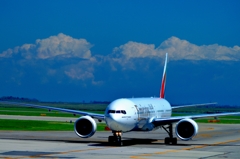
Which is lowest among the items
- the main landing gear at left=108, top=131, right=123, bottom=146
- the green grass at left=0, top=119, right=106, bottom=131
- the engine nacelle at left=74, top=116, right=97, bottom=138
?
the main landing gear at left=108, top=131, right=123, bottom=146

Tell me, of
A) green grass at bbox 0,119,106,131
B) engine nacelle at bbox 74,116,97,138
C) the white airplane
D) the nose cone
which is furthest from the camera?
green grass at bbox 0,119,106,131

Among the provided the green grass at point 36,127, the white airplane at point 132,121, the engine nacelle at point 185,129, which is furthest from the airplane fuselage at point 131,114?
the green grass at point 36,127

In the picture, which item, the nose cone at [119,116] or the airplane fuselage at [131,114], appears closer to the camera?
the nose cone at [119,116]

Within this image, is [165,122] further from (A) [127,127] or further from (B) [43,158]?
(B) [43,158]

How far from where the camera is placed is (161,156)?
33.5m

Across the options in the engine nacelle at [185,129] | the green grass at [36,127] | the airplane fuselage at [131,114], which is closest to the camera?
the airplane fuselage at [131,114]

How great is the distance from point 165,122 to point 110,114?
19.7 feet

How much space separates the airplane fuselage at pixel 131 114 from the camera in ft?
131

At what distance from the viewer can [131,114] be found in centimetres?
4103

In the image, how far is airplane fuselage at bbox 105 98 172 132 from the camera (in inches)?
1571

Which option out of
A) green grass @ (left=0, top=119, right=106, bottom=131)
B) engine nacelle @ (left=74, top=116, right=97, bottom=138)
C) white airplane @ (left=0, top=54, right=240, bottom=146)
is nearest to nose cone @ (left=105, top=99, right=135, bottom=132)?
white airplane @ (left=0, top=54, right=240, bottom=146)

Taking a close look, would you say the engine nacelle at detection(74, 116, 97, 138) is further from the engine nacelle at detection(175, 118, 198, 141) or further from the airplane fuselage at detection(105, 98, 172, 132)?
the engine nacelle at detection(175, 118, 198, 141)

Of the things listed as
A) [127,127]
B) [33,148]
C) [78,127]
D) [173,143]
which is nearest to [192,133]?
[173,143]

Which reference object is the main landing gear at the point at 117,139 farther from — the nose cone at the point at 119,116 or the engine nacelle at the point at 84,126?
the engine nacelle at the point at 84,126
